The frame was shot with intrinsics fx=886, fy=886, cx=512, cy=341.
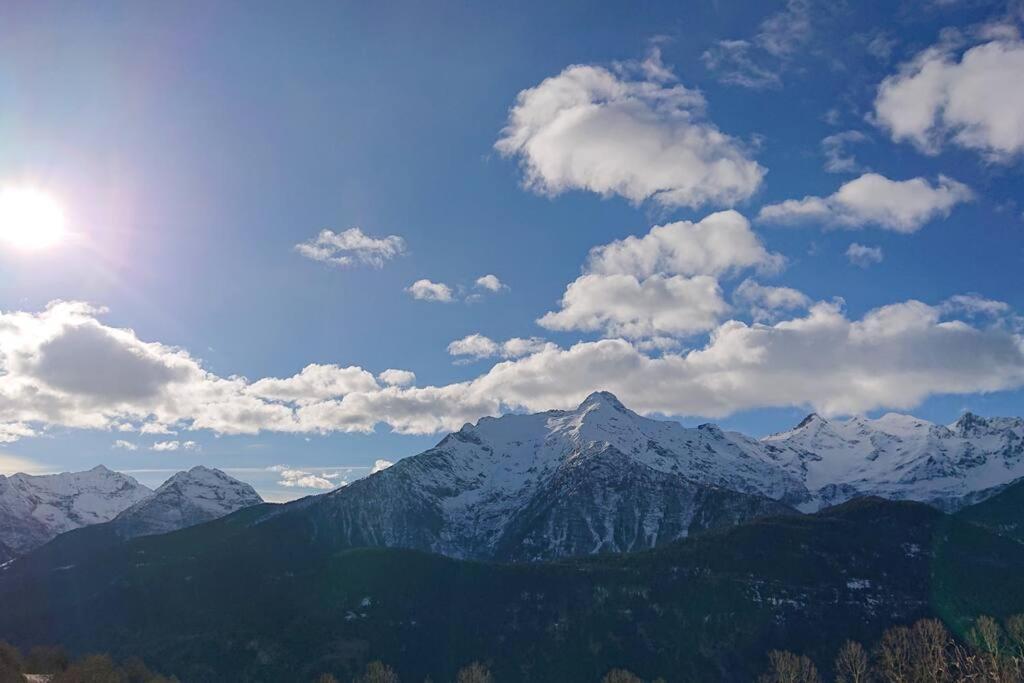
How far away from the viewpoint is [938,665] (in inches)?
7141

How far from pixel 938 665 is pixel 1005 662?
20226 millimetres

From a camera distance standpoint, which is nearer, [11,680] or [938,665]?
[938,665]

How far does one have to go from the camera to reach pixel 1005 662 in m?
190

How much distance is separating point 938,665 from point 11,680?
199m

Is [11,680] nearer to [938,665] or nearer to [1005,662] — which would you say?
[938,665]

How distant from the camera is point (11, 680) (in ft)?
645

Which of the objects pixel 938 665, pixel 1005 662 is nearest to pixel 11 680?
pixel 938 665

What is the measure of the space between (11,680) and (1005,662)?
217m
